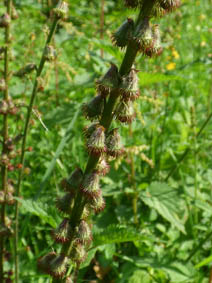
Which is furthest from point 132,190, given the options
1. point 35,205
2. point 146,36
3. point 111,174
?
point 146,36

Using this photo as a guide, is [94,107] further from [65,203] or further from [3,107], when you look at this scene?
[3,107]

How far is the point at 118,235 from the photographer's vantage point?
1.86 metres

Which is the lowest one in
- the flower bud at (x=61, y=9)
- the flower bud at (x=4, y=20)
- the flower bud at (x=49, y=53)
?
the flower bud at (x=49, y=53)

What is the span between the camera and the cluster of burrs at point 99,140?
A: 1492mm

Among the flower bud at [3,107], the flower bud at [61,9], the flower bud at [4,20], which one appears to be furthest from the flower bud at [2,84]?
the flower bud at [61,9]

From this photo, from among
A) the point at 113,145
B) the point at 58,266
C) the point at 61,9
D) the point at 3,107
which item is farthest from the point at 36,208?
the point at 61,9

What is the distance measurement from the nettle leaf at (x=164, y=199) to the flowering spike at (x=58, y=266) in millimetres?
1577

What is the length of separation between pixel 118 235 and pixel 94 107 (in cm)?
67

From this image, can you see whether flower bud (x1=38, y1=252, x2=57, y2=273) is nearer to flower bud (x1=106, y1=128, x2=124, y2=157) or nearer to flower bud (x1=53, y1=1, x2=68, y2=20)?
flower bud (x1=106, y1=128, x2=124, y2=157)

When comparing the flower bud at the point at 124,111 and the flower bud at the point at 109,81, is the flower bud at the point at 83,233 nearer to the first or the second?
the flower bud at the point at 124,111

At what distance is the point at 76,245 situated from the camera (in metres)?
1.87

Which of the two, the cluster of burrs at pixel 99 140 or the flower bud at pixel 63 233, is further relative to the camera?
the flower bud at pixel 63 233

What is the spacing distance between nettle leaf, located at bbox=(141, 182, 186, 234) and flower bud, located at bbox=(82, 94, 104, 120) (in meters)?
1.83

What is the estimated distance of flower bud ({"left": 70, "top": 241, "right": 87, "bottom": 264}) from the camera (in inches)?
73.7
